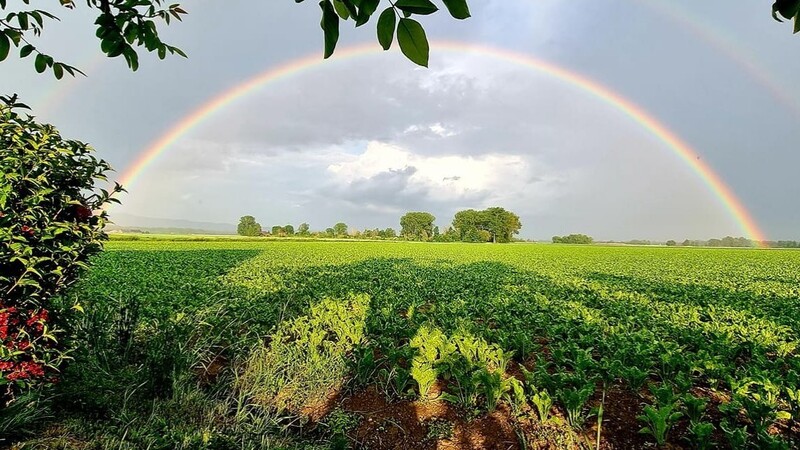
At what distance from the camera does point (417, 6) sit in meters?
0.75

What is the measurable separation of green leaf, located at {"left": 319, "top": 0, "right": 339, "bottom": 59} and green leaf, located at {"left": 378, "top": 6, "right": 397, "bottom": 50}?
144mm

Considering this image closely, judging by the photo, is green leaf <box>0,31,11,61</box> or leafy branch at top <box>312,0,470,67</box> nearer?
leafy branch at top <box>312,0,470,67</box>

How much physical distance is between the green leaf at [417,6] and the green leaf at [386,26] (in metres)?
0.03

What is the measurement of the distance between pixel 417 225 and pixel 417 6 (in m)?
141

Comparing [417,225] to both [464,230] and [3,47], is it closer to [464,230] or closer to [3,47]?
[464,230]

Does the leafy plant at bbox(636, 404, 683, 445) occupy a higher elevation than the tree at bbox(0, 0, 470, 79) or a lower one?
lower

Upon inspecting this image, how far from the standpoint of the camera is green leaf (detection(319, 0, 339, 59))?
2.91ft

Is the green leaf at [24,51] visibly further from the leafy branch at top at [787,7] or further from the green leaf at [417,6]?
the leafy branch at top at [787,7]

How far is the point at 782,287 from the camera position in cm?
1680

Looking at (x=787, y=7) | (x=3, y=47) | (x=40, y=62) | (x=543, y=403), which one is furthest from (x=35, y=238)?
(x=543, y=403)

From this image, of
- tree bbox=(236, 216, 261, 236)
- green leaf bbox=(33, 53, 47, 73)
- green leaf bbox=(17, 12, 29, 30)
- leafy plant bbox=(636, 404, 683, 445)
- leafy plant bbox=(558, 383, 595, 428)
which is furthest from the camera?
tree bbox=(236, 216, 261, 236)

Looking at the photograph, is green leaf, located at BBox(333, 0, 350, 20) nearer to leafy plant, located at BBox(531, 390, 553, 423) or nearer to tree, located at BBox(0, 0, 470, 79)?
tree, located at BBox(0, 0, 470, 79)

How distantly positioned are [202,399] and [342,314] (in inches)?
115

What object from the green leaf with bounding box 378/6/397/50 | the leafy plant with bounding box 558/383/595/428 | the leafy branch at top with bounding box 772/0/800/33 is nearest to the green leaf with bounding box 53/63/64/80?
the green leaf with bounding box 378/6/397/50
